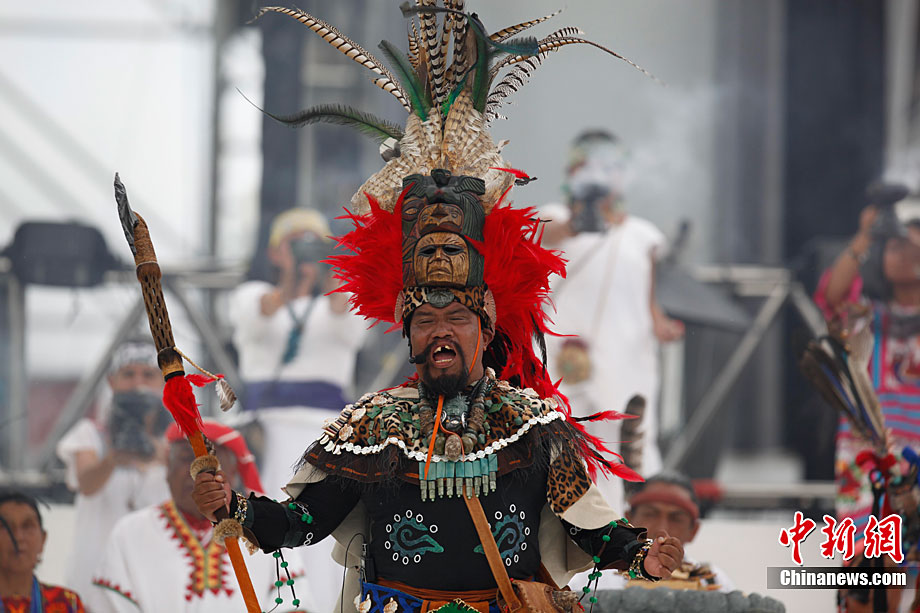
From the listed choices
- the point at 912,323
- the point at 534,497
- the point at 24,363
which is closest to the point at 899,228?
the point at 912,323

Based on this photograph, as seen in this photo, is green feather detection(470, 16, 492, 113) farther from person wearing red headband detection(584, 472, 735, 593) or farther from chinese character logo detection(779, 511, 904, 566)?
chinese character logo detection(779, 511, 904, 566)

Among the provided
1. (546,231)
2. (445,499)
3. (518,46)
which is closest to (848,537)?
(546,231)

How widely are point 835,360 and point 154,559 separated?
8.85 feet

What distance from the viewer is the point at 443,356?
2.39 meters

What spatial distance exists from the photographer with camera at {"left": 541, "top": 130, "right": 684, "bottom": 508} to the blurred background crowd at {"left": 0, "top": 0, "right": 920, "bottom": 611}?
15 mm

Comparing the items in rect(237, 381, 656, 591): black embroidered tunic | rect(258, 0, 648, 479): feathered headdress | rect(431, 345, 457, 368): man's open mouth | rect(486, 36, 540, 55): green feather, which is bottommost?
rect(237, 381, 656, 591): black embroidered tunic

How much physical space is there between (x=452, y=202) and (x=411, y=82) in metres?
0.36

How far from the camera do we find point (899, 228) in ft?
17.1

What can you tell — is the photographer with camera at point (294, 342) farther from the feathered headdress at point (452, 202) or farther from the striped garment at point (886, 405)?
the feathered headdress at point (452, 202)

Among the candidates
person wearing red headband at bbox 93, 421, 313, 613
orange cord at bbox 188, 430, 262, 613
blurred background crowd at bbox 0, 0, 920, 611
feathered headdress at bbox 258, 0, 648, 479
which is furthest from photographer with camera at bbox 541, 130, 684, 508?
orange cord at bbox 188, 430, 262, 613

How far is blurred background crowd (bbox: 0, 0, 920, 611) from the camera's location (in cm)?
514

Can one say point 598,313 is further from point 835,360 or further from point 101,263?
point 101,263

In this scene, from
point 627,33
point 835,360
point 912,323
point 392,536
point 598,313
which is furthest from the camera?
point 627,33

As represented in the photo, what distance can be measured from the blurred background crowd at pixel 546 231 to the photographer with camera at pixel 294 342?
14mm
